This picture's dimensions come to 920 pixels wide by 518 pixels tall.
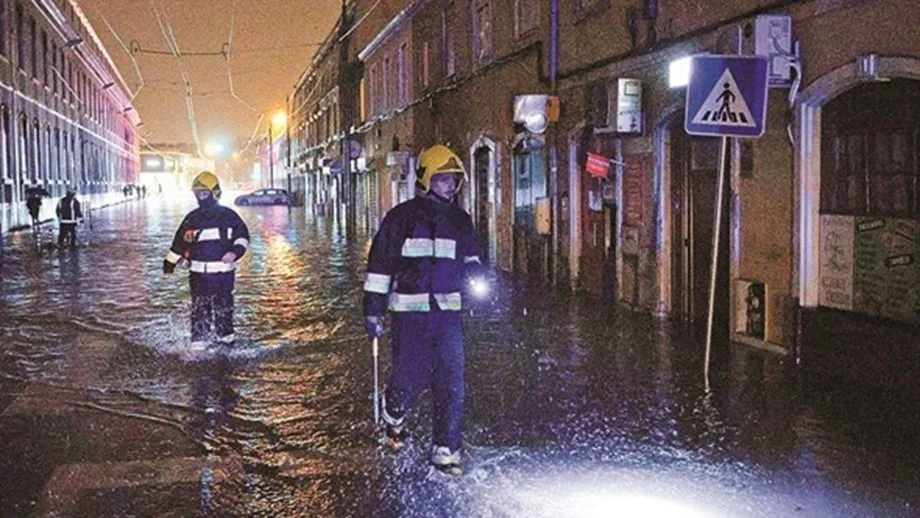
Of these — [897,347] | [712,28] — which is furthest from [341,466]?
[712,28]

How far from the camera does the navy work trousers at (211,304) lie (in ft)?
33.0

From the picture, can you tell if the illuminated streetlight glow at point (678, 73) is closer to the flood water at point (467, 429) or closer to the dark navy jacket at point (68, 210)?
the flood water at point (467, 429)

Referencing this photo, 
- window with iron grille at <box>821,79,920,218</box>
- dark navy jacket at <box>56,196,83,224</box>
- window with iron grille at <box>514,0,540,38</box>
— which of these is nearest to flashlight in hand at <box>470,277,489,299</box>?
window with iron grille at <box>821,79,920,218</box>

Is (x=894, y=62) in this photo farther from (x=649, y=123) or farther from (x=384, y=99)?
(x=384, y=99)

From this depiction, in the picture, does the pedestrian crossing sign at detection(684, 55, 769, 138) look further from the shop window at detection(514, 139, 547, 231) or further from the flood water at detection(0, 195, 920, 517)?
the shop window at detection(514, 139, 547, 231)

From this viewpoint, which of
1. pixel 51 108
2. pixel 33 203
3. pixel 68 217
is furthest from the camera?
pixel 51 108

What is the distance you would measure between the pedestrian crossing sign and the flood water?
218 centimetres

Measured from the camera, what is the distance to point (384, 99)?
111 ft

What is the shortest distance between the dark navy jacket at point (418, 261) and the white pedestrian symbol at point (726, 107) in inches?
130

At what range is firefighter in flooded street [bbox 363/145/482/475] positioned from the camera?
6.00 metres

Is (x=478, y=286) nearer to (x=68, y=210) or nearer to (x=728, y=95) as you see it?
(x=728, y=95)

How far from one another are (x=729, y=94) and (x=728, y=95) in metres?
0.01

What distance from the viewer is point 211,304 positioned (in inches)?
404

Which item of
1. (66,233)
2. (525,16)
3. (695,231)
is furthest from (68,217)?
(695,231)
